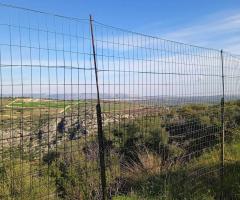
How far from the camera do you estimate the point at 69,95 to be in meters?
5.03

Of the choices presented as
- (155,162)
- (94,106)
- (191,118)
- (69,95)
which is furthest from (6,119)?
(155,162)

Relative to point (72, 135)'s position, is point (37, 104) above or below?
above

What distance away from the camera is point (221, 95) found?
9.38m

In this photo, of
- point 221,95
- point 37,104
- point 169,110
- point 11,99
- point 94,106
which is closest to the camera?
point 11,99

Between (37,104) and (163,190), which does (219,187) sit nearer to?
(163,190)

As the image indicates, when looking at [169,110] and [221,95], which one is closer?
[169,110]

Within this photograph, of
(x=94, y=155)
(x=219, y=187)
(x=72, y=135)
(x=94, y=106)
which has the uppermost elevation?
(x=94, y=106)

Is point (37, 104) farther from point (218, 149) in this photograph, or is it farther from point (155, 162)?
point (218, 149)

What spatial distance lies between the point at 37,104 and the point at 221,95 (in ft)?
18.3

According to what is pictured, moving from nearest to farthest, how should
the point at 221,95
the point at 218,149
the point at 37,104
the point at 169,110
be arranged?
1. the point at 37,104
2. the point at 169,110
3. the point at 221,95
4. the point at 218,149

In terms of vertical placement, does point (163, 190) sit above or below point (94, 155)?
below

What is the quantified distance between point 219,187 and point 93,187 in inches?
97.5

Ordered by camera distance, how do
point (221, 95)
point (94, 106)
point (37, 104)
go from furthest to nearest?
point (221, 95) < point (94, 106) < point (37, 104)

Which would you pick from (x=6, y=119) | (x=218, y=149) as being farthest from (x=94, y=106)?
(x=218, y=149)
